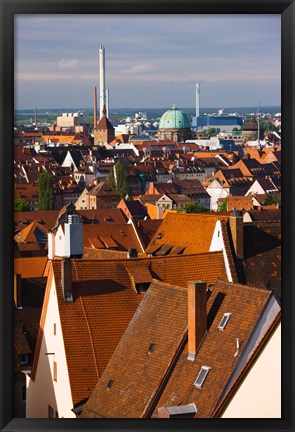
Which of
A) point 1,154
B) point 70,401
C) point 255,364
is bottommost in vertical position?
point 70,401

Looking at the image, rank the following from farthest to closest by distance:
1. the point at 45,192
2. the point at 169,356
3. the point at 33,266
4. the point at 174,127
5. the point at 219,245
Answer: the point at 174,127, the point at 45,192, the point at 33,266, the point at 219,245, the point at 169,356

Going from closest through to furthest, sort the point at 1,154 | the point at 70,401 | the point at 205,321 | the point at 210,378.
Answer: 1. the point at 1,154
2. the point at 210,378
3. the point at 205,321
4. the point at 70,401

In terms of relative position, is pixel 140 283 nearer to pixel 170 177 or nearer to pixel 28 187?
pixel 28 187

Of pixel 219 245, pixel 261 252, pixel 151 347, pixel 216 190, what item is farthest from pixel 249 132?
pixel 151 347

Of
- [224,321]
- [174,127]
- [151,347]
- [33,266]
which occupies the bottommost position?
[33,266]

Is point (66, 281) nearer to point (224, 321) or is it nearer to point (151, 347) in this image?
point (151, 347)

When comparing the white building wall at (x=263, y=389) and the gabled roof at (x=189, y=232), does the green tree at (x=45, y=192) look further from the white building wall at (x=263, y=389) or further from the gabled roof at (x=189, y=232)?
the white building wall at (x=263, y=389)

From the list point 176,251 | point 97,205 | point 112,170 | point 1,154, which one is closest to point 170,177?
point 112,170
